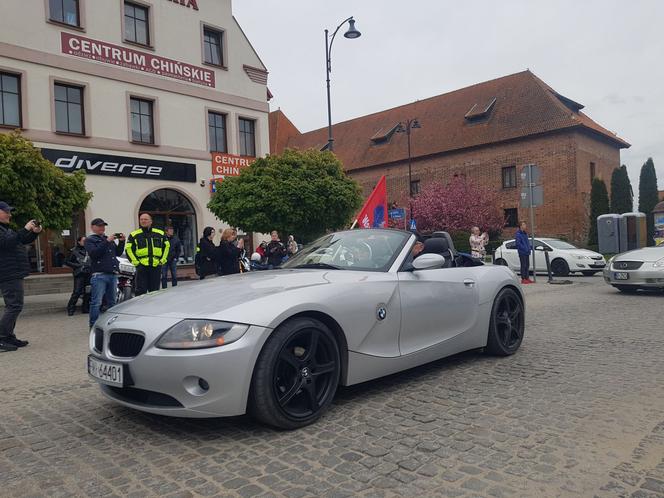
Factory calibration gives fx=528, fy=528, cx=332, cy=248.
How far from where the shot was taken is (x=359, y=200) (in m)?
18.1

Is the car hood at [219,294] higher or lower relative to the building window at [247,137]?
lower

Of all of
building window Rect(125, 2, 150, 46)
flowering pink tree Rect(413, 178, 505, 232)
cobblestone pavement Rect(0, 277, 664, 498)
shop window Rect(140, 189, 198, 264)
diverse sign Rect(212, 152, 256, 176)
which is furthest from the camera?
flowering pink tree Rect(413, 178, 505, 232)

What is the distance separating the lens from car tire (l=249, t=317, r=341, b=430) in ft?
10.7

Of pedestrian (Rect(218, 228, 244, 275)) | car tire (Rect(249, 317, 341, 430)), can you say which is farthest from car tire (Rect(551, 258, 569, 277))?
car tire (Rect(249, 317, 341, 430))

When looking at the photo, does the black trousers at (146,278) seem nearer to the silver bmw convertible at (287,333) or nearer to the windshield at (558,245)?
the silver bmw convertible at (287,333)

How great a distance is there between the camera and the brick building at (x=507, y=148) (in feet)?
115

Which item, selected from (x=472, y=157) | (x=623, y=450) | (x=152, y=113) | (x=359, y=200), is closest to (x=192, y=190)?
(x=152, y=113)

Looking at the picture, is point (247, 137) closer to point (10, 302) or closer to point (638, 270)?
point (638, 270)

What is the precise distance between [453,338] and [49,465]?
10.8ft

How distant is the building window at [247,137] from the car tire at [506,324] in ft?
59.6

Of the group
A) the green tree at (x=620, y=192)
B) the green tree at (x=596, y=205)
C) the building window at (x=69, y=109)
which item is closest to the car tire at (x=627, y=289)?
the building window at (x=69, y=109)

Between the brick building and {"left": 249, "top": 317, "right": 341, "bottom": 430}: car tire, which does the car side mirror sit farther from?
the brick building

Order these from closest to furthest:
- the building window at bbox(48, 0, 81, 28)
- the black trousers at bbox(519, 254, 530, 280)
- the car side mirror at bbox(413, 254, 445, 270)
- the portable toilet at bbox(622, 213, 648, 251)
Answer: the car side mirror at bbox(413, 254, 445, 270), the black trousers at bbox(519, 254, 530, 280), the building window at bbox(48, 0, 81, 28), the portable toilet at bbox(622, 213, 648, 251)

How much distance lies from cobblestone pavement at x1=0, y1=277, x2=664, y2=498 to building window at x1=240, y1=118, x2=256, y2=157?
18149 mm
